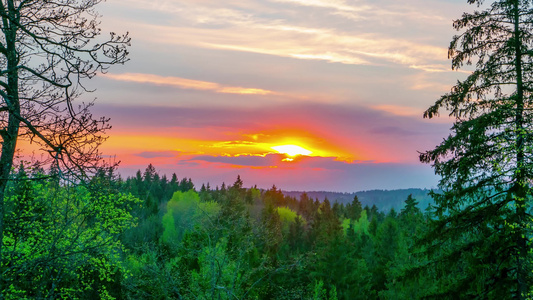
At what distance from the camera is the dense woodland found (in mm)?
17312

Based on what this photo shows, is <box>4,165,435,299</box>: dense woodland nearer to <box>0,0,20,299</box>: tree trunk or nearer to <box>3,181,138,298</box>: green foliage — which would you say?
<box>3,181,138,298</box>: green foliage

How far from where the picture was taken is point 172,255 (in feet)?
130

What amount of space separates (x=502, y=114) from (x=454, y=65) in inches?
108

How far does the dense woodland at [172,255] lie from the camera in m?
17.3

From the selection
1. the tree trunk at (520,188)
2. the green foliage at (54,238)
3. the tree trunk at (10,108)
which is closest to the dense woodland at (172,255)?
the green foliage at (54,238)

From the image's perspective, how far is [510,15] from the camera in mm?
14594

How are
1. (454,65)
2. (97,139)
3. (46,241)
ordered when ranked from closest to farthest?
1. (97,139)
2. (454,65)
3. (46,241)

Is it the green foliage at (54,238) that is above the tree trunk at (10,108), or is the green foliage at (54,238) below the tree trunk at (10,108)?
below

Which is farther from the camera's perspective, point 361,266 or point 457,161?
point 361,266

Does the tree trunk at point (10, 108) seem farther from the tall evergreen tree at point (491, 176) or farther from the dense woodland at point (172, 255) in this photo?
the tall evergreen tree at point (491, 176)

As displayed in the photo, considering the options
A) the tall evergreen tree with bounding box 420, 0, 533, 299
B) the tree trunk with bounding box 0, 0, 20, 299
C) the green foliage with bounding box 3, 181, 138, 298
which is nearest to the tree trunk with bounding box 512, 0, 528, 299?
→ the tall evergreen tree with bounding box 420, 0, 533, 299

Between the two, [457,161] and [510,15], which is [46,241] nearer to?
[457,161]

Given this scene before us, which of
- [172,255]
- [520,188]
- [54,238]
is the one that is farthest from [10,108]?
[172,255]

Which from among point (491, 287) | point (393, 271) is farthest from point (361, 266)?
point (491, 287)
